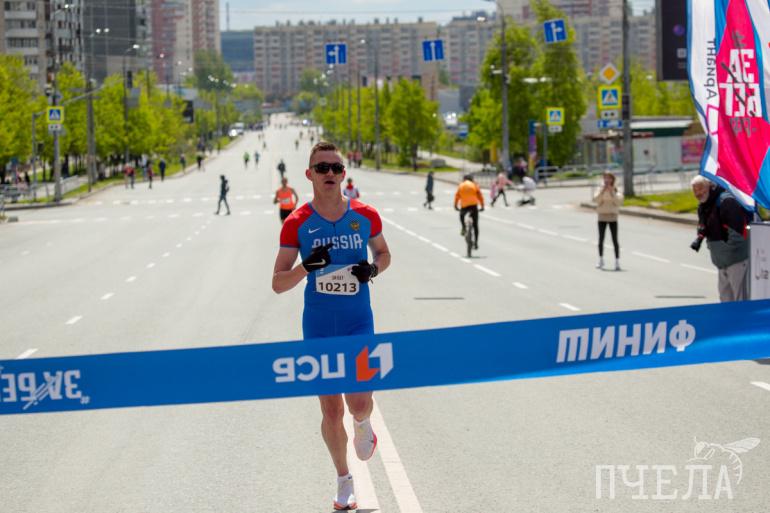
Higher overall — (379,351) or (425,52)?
(425,52)

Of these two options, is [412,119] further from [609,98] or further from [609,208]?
[609,208]

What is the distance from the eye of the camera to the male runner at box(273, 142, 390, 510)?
6590 millimetres

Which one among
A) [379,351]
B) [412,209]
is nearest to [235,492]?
[379,351]

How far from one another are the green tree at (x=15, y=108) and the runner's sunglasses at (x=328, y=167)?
66897 mm

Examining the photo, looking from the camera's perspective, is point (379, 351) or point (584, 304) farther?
point (584, 304)

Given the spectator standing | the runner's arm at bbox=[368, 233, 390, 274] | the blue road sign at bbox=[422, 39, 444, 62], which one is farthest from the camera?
the blue road sign at bbox=[422, 39, 444, 62]

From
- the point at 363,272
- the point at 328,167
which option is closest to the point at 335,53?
the point at 328,167

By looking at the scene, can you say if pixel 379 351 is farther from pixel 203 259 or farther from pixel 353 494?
pixel 203 259

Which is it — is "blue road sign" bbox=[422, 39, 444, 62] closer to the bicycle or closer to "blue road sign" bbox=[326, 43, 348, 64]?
"blue road sign" bbox=[326, 43, 348, 64]

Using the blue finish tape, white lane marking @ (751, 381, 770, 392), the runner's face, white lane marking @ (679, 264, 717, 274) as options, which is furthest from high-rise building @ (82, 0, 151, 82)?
the blue finish tape

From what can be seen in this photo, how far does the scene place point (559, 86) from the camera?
8531 cm

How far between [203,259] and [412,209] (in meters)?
24.2

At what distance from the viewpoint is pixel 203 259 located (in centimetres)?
2773

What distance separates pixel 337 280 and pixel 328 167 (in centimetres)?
59
